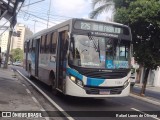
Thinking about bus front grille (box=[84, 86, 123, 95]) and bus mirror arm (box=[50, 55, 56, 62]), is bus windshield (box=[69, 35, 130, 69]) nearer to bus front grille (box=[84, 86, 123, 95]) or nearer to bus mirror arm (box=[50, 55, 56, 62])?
bus front grille (box=[84, 86, 123, 95])

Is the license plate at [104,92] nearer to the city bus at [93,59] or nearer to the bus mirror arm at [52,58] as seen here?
the city bus at [93,59]

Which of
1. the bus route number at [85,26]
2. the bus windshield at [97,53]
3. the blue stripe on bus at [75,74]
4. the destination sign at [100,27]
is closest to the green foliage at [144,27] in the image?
the destination sign at [100,27]

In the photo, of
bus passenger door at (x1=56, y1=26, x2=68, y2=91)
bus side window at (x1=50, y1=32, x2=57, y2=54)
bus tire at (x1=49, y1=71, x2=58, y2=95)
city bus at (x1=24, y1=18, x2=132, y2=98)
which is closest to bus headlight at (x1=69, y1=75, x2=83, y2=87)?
city bus at (x1=24, y1=18, x2=132, y2=98)

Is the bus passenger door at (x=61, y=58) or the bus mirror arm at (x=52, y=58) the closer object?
the bus passenger door at (x=61, y=58)

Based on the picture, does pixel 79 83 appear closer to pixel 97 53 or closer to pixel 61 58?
pixel 97 53

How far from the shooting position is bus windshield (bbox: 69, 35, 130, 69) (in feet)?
40.8

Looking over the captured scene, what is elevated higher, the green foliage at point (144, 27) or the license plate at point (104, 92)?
the green foliage at point (144, 27)

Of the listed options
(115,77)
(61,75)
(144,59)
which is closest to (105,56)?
(115,77)

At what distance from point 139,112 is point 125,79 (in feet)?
4.69

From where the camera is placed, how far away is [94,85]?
40.7 feet

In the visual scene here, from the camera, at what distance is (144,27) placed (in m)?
20.1

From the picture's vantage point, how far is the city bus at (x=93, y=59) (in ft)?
40.5

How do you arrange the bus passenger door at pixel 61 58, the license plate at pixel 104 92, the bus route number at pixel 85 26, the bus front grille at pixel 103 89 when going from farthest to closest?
1. the bus passenger door at pixel 61 58
2. the bus route number at pixel 85 26
3. the license plate at pixel 104 92
4. the bus front grille at pixel 103 89

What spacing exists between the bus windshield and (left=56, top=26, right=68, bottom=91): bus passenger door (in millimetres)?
580
